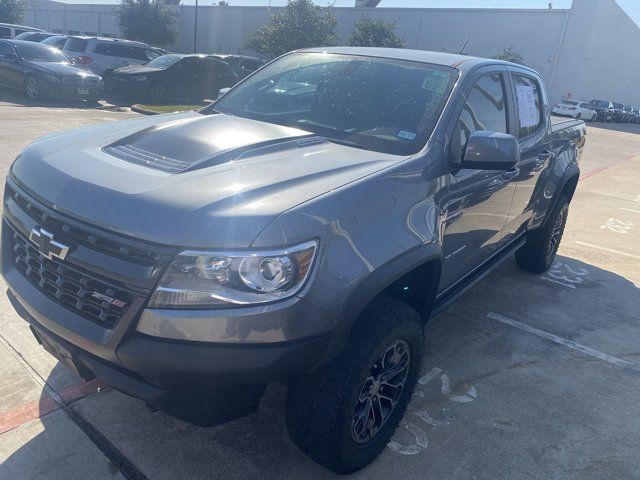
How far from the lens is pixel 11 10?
135 feet

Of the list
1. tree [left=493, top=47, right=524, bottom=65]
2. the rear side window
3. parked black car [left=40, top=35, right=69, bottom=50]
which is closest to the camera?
the rear side window

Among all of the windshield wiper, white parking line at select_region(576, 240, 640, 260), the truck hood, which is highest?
the windshield wiper

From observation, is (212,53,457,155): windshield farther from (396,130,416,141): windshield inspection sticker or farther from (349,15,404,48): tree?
(349,15,404,48): tree

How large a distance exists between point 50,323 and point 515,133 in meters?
3.22

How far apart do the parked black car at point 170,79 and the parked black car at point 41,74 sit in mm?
1063

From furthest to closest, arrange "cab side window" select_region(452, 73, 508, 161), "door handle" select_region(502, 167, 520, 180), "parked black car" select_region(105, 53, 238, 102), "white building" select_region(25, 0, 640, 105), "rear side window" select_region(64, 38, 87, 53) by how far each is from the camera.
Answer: "white building" select_region(25, 0, 640, 105) < "rear side window" select_region(64, 38, 87, 53) < "parked black car" select_region(105, 53, 238, 102) < "door handle" select_region(502, 167, 520, 180) < "cab side window" select_region(452, 73, 508, 161)

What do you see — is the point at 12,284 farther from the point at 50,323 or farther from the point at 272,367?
the point at 272,367

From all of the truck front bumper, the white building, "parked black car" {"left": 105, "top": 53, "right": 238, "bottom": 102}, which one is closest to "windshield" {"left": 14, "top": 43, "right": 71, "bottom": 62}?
"parked black car" {"left": 105, "top": 53, "right": 238, "bottom": 102}

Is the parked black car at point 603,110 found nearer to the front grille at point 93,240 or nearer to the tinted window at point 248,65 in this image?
the tinted window at point 248,65

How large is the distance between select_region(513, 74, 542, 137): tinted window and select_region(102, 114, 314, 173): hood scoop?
1978 mm

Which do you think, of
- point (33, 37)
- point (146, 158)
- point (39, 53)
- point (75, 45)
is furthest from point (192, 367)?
point (33, 37)

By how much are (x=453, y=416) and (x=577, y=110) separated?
35904mm

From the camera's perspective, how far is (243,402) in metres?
2.12

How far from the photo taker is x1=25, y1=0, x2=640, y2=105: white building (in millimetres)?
38906
